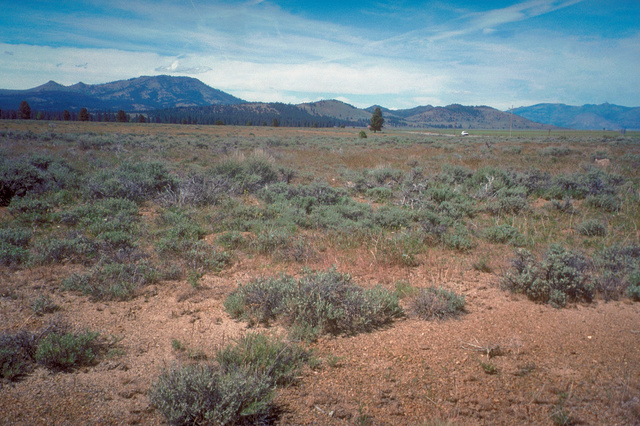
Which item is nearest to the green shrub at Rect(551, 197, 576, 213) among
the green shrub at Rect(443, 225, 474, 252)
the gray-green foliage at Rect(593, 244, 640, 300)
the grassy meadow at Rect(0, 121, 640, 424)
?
the grassy meadow at Rect(0, 121, 640, 424)

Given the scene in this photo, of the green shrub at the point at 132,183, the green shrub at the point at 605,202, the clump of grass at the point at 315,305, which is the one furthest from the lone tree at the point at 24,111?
the green shrub at the point at 605,202

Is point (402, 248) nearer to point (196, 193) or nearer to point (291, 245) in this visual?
point (291, 245)

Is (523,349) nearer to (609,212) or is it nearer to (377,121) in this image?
(609,212)

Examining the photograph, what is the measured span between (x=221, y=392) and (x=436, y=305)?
2.84m

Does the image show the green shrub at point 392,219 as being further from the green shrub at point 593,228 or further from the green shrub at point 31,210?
the green shrub at point 31,210

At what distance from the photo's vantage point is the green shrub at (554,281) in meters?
4.59

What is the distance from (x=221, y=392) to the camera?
8.40 feet

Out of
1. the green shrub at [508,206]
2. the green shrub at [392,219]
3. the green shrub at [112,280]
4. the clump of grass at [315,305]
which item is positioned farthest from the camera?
the green shrub at [508,206]

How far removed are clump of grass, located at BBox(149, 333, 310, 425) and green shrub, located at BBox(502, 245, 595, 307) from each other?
3615 mm

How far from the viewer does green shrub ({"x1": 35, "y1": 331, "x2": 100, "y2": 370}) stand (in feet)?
9.97

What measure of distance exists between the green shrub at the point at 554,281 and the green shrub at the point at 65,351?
5272 millimetres

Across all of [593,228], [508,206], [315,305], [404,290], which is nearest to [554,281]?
[404,290]

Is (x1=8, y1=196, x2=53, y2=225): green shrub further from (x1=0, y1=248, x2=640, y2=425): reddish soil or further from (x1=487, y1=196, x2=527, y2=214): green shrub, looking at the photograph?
(x1=487, y1=196, x2=527, y2=214): green shrub

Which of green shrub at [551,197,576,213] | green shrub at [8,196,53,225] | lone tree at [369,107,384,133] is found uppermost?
lone tree at [369,107,384,133]
